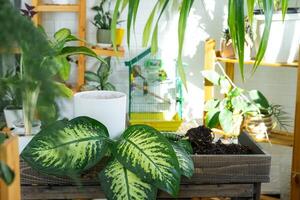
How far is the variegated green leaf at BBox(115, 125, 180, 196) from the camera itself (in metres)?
0.88

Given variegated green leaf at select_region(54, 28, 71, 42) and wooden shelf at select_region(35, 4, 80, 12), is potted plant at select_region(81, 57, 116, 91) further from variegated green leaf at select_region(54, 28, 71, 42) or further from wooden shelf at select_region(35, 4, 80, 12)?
variegated green leaf at select_region(54, 28, 71, 42)

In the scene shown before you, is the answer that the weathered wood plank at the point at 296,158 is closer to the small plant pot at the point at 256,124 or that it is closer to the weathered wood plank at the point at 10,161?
the small plant pot at the point at 256,124

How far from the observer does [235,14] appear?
32.2 inches

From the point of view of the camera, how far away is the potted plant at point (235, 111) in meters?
1.84

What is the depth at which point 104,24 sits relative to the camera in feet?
7.07

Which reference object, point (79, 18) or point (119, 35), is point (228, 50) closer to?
point (119, 35)

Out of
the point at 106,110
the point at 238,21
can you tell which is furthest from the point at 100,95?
the point at 238,21

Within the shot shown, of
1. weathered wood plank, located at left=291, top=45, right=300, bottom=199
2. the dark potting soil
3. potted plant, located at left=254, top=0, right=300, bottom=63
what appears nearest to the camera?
the dark potting soil

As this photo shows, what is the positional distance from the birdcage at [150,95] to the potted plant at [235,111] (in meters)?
0.23

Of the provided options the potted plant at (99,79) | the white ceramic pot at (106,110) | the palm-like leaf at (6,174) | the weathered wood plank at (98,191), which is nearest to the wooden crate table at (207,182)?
the weathered wood plank at (98,191)

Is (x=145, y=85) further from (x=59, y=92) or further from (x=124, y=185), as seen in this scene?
(x=59, y=92)

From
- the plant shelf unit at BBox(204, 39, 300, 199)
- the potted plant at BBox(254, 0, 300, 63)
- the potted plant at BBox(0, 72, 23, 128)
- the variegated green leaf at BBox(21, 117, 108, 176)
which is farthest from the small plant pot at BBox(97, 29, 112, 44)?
the potted plant at BBox(0, 72, 23, 128)

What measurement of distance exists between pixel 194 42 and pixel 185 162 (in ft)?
4.93

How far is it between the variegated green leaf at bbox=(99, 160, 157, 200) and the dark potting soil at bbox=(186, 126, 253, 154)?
23 centimetres
